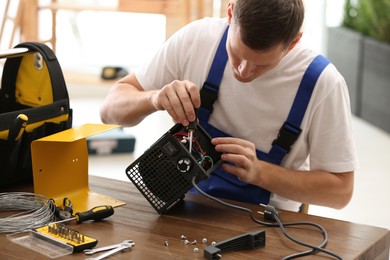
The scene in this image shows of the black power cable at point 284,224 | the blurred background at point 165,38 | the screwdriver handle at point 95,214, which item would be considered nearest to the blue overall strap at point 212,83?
the black power cable at point 284,224

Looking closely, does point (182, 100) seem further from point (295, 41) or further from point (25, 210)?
point (25, 210)

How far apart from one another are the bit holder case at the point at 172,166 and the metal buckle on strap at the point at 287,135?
0.78 feet

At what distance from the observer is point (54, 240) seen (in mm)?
1650

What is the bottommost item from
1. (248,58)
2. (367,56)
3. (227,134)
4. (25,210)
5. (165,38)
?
(367,56)

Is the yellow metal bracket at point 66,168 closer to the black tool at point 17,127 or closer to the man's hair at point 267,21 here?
the black tool at point 17,127

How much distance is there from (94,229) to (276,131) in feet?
2.07

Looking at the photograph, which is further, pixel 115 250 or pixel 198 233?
pixel 198 233

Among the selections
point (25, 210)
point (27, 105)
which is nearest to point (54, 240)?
point (25, 210)

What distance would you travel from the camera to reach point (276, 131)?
6.91 feet

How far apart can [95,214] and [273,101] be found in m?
0.63

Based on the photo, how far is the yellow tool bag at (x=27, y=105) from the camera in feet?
6.32

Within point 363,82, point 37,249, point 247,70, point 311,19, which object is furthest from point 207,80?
point 311,19

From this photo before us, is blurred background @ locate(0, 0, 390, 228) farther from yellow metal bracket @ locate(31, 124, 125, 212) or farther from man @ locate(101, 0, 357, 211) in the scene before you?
yellow metal bracket @ locate(31, 124, 125, 212)

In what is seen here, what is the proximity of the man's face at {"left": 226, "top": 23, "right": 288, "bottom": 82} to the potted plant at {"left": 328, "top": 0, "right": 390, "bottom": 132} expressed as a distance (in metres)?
3.47
